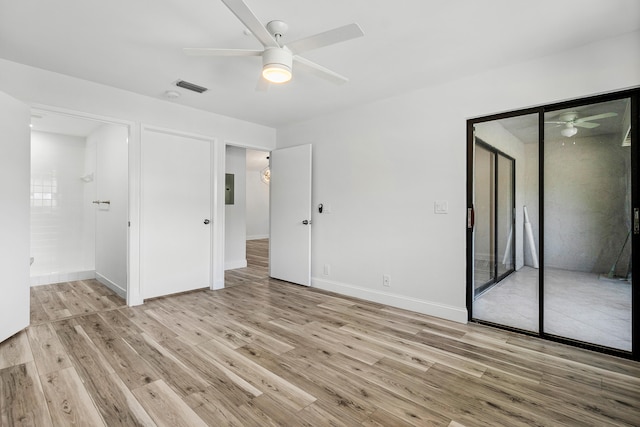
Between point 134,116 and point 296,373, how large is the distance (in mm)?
3377

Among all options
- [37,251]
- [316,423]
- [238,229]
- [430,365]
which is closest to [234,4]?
[316,423]

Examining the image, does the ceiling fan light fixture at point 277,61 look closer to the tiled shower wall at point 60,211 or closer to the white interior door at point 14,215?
the white interior door at point 14,215

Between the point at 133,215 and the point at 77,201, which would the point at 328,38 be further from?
the point at 77,201

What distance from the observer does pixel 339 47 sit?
253 cm

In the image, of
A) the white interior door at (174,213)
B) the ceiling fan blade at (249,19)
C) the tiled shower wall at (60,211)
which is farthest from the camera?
the tiled shower wall at (60,211)

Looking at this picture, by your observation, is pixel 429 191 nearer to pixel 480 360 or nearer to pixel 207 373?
pixel 480 360

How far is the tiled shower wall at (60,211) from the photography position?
184 inches

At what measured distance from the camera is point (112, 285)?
4.30 meters

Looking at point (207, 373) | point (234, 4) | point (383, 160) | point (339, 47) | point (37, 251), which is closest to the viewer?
point (234, 4)

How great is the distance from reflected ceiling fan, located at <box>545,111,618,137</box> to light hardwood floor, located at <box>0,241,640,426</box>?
1.86m

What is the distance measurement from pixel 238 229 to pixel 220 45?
394cm

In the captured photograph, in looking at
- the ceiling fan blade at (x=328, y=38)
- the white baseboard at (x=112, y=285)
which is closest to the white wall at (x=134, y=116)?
the white baseboard at (x=112, y=285)

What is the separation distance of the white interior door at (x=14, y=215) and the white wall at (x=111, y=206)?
1.06m

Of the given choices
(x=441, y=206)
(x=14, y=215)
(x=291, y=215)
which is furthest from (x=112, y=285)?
(x=441, y=206)
